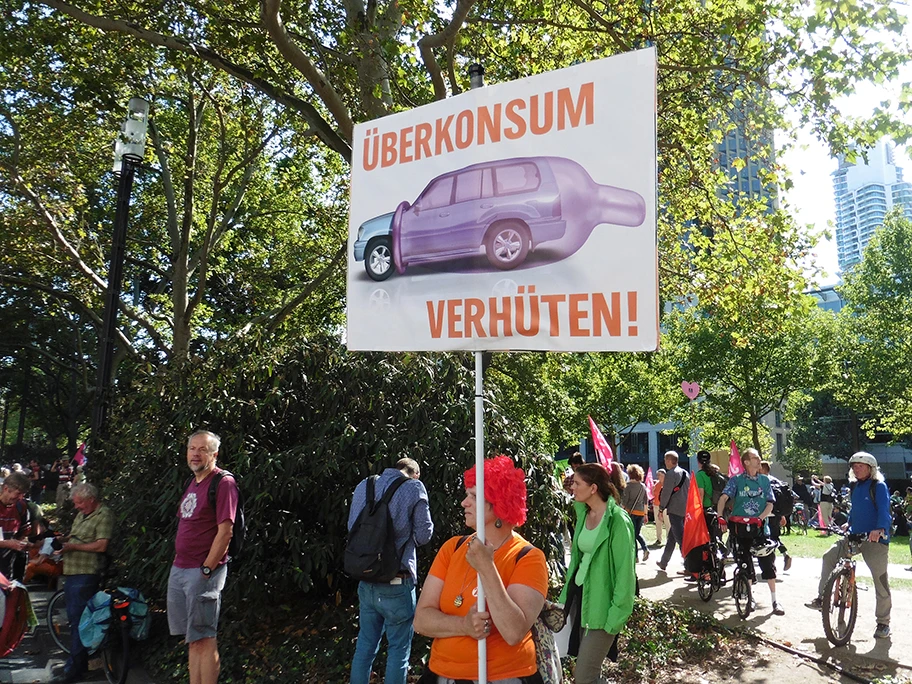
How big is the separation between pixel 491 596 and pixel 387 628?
8.81ft

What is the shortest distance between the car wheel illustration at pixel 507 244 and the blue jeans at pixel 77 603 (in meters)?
5.27


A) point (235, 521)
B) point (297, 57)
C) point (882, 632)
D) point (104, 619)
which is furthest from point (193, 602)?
point (882, 632)

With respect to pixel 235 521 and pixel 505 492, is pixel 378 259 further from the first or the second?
pixel 235 521

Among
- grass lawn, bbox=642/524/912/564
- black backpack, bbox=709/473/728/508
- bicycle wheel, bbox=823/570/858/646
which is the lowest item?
grass lawn, bbox=642/524/912/564

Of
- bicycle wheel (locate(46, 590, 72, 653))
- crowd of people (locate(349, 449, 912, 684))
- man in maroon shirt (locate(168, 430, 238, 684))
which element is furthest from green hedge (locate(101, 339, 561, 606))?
crowd of people (locate(349, 449, 912, 684))

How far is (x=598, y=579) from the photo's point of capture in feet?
15.2

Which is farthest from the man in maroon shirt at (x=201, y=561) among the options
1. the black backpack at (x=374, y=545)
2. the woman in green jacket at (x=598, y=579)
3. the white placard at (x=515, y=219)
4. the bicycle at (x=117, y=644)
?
the woman in green jacket at (x=598, y=579)

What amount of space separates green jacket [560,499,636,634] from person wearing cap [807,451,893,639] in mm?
3912

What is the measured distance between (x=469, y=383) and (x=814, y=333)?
34355 mm

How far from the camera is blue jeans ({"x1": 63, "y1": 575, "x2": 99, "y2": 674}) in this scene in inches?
263

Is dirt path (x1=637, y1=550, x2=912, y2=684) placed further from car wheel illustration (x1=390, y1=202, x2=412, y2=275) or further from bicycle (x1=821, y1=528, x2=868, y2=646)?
car wheel illustration (x1=390, y1=202, x2=412, y2=275)

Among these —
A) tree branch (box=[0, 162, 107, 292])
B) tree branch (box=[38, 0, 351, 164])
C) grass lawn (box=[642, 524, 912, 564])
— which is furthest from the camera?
tree branch (box=[0, 162, 107, 292])

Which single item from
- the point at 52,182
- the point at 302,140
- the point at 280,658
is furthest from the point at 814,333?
the point at 280,658

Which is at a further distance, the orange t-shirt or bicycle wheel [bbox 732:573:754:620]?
bicycle wheel [bbox 732:573:754:620]
